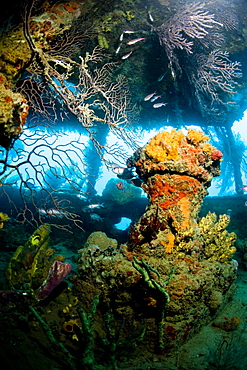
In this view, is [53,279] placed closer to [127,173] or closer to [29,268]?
[29,268]

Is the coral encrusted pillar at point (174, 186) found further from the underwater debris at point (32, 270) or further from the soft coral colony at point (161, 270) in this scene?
the underwater debris at point (32, 270)

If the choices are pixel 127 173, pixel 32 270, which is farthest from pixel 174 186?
pixel 32 270

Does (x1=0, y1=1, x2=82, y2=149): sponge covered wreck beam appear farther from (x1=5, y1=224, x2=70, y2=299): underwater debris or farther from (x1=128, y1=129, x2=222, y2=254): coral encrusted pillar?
(x1=128, y1=129, x2=222, y2=254): coral encrusted pillar

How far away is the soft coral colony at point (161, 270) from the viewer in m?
2.85

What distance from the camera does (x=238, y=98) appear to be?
10914 mm

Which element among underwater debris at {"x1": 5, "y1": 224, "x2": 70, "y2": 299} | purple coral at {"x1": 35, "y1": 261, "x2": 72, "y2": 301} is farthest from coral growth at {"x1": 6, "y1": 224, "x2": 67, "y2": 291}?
purple coral at {"x1": 35, "y1": 261, "x2": 72, "y2": 301}

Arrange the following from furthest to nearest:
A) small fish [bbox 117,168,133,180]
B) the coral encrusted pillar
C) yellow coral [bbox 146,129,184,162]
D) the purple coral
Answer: small fish [bbox 117,168,133,180]
yellow coral [bbox 146,129,184,162]
the coral encrusted pillar
the purple coral

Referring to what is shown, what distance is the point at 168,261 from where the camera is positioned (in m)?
3.35

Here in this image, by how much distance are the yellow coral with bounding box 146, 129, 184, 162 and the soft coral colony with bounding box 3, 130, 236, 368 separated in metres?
0.02

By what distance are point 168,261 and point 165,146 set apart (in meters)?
2.35

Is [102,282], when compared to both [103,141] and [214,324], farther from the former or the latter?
[103,141]

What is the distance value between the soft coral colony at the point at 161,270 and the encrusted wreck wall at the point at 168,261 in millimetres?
14

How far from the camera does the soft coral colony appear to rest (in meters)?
2.85

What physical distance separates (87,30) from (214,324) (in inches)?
324
